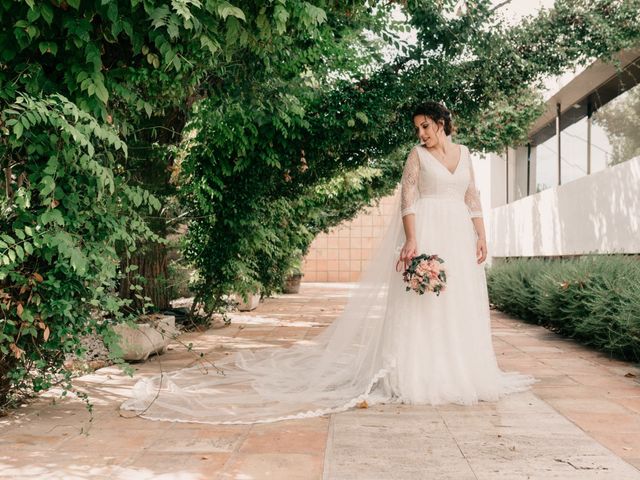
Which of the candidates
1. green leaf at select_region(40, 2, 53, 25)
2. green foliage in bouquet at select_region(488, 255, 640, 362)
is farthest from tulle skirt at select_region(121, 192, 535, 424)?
green leaf at select_region(40, 2, 53, 25)

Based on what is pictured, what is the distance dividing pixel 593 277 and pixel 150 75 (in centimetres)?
600

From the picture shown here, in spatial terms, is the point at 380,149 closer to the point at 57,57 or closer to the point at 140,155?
the point at 140,155

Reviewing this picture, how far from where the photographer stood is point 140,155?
7074mm

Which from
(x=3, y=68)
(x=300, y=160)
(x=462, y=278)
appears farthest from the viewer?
(x=300, y=160)

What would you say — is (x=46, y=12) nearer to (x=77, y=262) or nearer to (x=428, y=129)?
(x=77, y=262)

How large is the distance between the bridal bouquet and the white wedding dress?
20 cm

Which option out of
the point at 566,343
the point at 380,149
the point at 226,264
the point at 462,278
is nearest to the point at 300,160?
the point at 380,149

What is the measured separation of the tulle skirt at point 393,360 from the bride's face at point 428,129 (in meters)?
0.46

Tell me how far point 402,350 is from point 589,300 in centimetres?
394

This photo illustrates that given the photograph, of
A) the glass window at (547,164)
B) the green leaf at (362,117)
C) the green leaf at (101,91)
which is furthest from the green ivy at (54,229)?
the glass window at (547,164)

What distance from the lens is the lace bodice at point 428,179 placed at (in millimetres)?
4895

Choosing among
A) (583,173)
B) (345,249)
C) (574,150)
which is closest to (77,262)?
(583,173)

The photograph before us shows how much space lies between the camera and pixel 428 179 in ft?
16.2

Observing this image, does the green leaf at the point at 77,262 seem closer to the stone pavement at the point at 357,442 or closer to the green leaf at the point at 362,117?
the stone pavement at the point at 357,442
